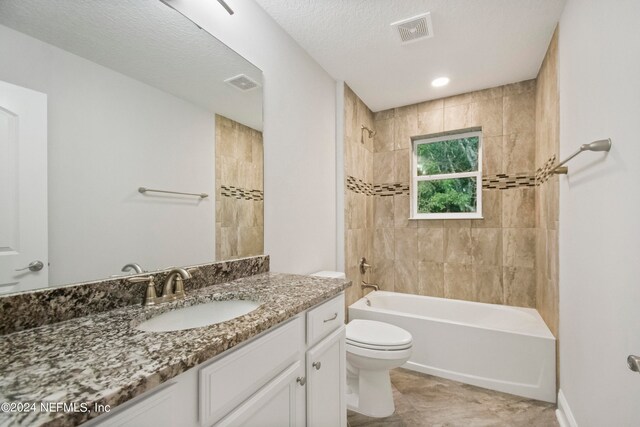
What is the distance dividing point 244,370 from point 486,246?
2.69 m

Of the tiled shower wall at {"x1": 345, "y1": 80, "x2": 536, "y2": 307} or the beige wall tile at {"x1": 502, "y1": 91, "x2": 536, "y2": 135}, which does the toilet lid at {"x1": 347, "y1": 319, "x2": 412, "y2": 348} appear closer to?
the tiled shower wall at {"x1": 345, "y1": 80, "x2": 536, "y2": 307}

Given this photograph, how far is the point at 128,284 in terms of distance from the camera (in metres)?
0.99

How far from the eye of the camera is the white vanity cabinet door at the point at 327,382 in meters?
1.10

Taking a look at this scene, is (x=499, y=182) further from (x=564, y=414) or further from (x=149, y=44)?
(x=149, y=44)

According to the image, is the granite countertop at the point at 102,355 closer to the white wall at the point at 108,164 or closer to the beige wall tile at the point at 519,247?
the white wall at the point at 108,164

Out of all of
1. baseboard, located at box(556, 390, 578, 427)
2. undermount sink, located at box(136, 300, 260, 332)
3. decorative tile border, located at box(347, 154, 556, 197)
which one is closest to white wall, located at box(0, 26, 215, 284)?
undermount sink, located at box(136, 300, 260, 332)

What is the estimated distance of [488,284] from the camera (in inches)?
107

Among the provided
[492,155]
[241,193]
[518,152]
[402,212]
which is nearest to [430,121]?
[492,155]

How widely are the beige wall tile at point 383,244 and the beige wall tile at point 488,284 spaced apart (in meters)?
0.84

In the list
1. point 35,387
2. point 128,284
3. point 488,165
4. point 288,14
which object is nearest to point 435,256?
point 488,165

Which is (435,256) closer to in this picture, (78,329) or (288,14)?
(288,14)

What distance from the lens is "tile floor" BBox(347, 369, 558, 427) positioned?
67.6 inches

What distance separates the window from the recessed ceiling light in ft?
1.91

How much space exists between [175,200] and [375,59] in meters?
1.88
